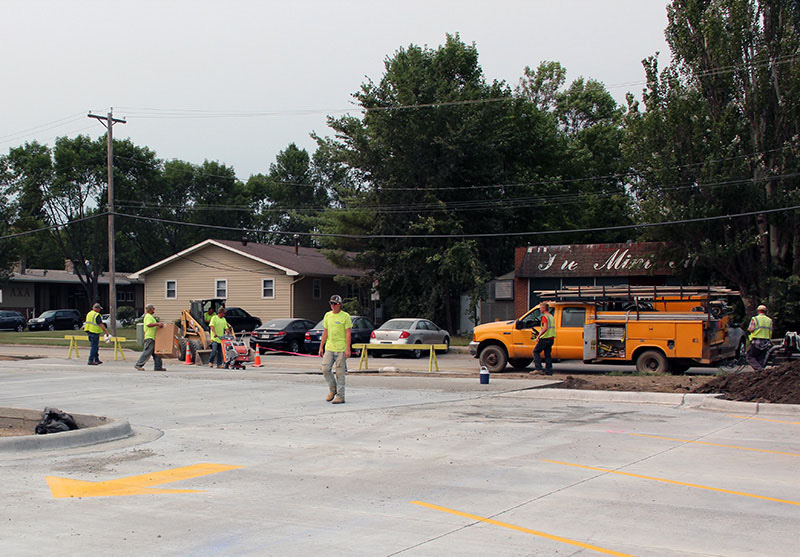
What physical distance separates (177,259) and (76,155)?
23254 millimetres

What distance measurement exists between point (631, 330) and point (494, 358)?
158 inches

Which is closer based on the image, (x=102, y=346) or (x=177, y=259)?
(x=102, y=346)

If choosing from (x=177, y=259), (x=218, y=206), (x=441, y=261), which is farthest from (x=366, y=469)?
(x=218, y=206)

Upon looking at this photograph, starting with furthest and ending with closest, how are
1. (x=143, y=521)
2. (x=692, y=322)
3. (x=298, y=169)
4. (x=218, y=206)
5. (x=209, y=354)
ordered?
1. (x=298, y=169)
2. (x=218, y=206)
3. (x=209, y=354)
4. (x=692, y=322)
5. (x=143, y=521)

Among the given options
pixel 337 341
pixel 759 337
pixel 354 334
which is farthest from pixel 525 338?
pixel 354 334

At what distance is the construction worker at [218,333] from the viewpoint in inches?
907

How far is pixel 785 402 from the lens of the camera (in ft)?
46.5

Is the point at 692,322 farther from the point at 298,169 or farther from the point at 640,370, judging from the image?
the point at 298,169

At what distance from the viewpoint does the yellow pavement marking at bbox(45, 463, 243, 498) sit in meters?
7.71

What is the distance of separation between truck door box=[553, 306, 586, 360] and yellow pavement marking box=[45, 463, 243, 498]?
14364mm

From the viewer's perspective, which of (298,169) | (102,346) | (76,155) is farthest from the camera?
(298,169)

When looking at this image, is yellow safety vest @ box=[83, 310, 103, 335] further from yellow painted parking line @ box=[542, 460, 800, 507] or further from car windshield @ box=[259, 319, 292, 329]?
yellow painted parking line @ box=[542, 460, 800, 507]

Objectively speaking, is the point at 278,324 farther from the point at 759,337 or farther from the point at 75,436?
the point at 75,436

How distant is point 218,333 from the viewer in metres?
23.3
